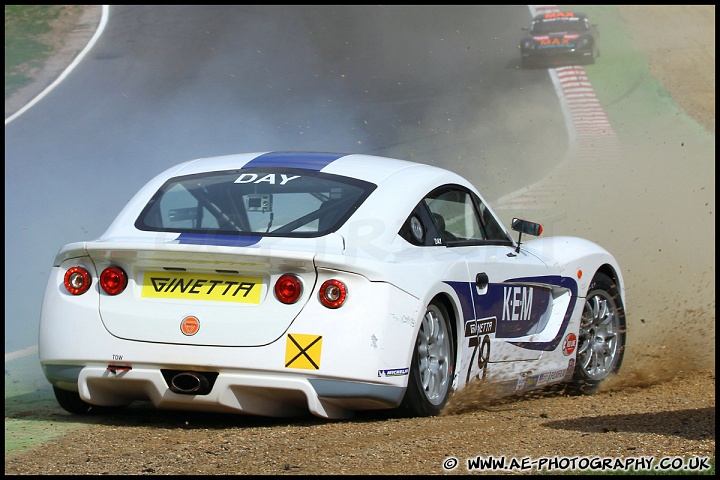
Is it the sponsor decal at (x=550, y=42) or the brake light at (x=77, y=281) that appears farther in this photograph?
the sponsor decal at (x=550, y=42)

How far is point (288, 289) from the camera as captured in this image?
578 centimetres

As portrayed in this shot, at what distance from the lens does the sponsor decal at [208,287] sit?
231 inches

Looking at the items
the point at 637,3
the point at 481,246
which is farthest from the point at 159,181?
the point at 637,3

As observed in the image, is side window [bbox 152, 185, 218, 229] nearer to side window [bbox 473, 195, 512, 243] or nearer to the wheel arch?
the wheel arch

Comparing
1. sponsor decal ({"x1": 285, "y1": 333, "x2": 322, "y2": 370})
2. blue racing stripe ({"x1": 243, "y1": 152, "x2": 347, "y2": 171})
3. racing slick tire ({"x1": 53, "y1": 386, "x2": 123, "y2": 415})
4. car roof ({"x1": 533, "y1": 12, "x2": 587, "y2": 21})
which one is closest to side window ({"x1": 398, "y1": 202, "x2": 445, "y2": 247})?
blue racing stripe ({"x1": 243, "y1": 152, "x2": 347, "y2": 171})

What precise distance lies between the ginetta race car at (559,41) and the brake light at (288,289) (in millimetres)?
17863

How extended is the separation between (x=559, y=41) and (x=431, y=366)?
17497 millimetres

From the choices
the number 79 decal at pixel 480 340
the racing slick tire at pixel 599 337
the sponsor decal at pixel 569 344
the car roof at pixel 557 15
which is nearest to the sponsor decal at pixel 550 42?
the car roof at pixel 557 15

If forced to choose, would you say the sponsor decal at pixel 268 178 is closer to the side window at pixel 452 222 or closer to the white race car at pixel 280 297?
the white race car at pixel 280 297

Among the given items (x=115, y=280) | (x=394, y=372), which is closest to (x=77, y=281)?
(x=115, y=280)

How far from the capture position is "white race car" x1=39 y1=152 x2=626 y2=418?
5.75 m

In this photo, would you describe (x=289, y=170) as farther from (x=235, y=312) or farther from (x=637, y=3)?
(x=637, y=3)

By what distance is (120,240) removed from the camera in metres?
6.23

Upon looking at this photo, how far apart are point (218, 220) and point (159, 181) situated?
660 millimetres
